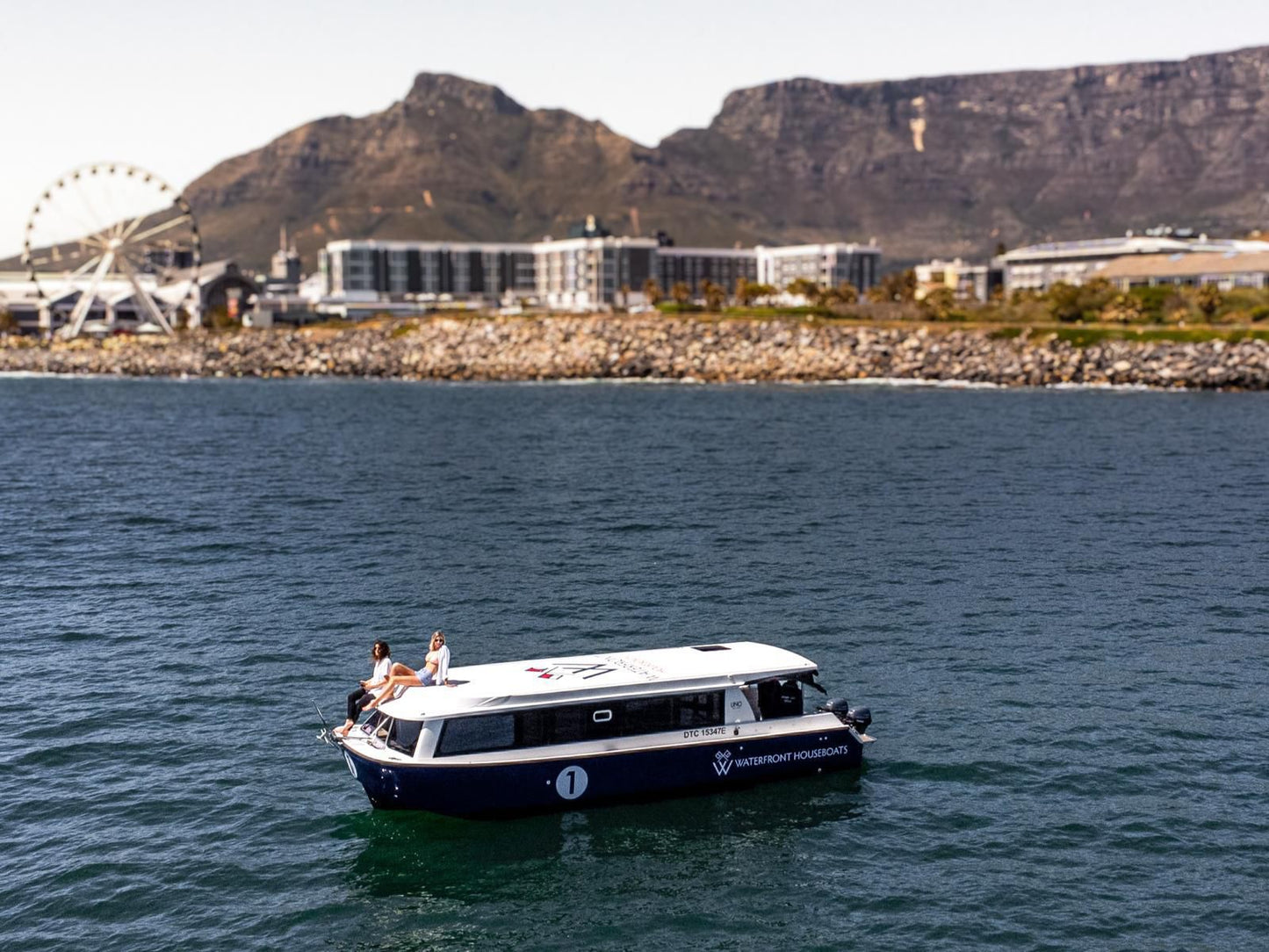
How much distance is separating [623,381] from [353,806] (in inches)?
5474

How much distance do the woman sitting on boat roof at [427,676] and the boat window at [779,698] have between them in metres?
7.39

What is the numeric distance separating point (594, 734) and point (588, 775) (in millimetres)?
901

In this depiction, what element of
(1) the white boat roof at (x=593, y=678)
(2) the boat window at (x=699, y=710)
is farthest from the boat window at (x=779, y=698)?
(2) the boat window at (x=699, y=710)

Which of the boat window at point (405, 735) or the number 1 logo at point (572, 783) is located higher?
the boat window at point (405, 735)

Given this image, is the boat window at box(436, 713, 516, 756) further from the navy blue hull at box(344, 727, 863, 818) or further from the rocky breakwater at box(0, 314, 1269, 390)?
the rocky breakwater at box(0, 314, 1269, 390)

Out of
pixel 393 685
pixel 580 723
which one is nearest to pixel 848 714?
pixel 580 723

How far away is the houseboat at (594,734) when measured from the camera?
27000mm

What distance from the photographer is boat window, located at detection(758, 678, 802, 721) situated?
29.8 metres

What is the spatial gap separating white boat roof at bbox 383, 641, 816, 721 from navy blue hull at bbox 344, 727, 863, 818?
1288 mm

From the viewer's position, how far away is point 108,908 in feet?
79.4

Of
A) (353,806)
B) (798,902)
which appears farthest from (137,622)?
(798,902)

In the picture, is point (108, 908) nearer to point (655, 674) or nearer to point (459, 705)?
point (459, 705)

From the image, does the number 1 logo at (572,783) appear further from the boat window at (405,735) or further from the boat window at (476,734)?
the boat window at (405,735)

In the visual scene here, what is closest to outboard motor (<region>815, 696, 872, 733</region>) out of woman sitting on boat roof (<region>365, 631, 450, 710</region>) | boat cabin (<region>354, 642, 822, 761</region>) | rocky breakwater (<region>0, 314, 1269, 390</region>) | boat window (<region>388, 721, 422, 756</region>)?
boat cabin (<region>354, 642, 822, 761</region>)
